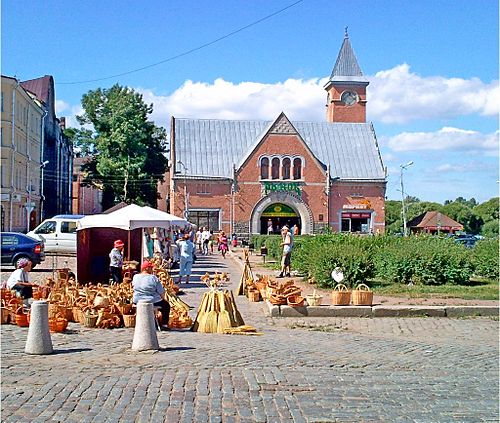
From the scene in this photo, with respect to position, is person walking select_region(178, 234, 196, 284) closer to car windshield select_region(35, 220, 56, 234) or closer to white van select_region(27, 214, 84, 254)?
white van select_region(27, 214, 84, 254)

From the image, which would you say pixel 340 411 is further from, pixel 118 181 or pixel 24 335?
pixel 118 181

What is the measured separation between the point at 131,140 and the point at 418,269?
171ft

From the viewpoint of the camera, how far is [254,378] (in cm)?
948

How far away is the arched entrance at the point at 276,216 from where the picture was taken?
72125 millimetres

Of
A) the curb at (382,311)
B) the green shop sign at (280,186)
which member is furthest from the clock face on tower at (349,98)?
the curb at (382,311)

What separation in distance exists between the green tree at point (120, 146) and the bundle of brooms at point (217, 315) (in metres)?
56.5

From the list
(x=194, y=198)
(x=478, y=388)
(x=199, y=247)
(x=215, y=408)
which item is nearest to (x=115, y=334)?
(x=215, y=408)

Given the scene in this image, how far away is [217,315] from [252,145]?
197 feet

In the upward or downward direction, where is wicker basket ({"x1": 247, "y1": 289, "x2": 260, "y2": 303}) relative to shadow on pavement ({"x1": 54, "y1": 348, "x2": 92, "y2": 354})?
upward

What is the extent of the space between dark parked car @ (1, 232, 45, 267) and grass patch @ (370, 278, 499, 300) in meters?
13.1

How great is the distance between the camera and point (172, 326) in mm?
13812

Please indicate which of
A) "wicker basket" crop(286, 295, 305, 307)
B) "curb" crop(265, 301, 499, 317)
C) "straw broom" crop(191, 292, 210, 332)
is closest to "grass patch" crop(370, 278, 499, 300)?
"curb" crop(265, 301, 499, 317)

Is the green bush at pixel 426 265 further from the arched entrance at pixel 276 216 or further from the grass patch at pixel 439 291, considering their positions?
the arched entrance at pixel 276 216

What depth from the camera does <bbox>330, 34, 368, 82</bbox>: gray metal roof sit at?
84250 mm
